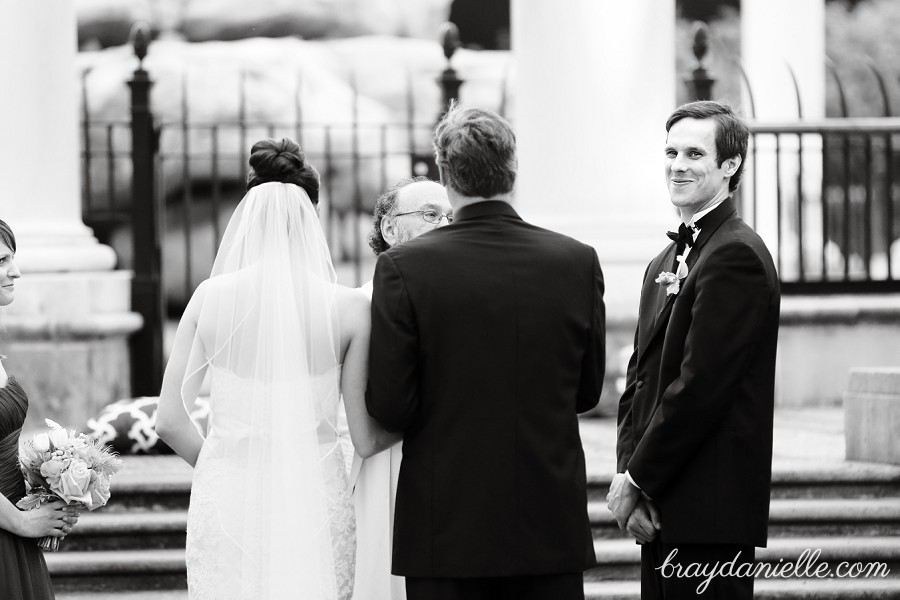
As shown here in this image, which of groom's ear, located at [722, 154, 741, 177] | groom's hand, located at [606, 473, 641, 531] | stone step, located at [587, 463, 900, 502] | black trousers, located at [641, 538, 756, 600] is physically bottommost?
stone step, located at [587, 463, 900, 502]

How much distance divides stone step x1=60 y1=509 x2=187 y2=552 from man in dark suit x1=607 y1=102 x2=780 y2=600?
324 cm

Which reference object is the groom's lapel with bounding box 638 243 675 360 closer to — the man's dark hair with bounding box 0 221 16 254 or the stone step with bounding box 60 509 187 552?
the man's dark hair with bounding box 0 221 16 254

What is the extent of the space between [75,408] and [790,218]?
7317 mm

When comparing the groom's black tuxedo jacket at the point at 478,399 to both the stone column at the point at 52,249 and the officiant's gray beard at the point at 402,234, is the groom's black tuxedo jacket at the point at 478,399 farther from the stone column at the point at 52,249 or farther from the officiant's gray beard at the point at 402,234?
the stone column at the point at 52,249

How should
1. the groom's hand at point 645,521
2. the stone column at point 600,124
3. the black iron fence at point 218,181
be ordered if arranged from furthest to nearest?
the black iron fence at point 218,181 → the stone column at point 600,124 → the groom's hand at point 645,521

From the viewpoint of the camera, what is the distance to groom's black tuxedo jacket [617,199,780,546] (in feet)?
12.6

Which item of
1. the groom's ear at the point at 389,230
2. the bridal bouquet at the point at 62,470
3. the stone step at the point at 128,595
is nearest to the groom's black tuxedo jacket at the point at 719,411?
the groom's ear at the point at 389,230

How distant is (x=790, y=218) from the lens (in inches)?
497

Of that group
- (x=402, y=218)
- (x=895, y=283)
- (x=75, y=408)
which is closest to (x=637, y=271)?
(x=895, y=283)

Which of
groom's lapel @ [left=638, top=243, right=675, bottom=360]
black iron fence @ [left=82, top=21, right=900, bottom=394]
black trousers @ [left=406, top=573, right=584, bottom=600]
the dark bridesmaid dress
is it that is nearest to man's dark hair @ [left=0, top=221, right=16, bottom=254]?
the dark bridesmaid dress

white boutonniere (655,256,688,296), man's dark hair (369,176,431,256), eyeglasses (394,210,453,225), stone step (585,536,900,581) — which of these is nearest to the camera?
white boutonniere (655,256,688,296)

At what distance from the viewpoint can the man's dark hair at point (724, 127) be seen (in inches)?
160

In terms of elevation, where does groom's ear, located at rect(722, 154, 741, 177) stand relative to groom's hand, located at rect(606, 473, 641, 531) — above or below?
above

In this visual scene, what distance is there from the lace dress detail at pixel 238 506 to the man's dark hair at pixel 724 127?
1.40 metres
